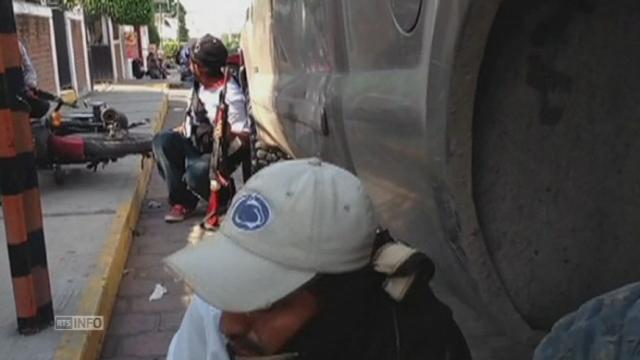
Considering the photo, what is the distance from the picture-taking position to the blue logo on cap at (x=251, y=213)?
4.38 ft

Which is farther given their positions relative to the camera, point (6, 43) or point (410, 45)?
point (6, 43)

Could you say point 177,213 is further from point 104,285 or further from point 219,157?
point 104,285

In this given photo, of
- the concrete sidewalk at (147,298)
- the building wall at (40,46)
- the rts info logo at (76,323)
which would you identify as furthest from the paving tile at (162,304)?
the building wall at (40,46)

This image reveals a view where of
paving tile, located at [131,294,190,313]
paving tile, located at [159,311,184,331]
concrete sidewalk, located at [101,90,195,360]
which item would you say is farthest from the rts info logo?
paving tile, located at [131,294,190,313]

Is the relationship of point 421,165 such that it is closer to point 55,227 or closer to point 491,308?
point 491,308

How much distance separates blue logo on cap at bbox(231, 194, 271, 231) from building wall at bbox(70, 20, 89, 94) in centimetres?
1537

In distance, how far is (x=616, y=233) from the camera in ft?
5.73

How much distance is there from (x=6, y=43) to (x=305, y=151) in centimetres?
115

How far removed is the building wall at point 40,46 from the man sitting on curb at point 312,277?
10106 millimetres

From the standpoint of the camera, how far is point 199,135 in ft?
19.1

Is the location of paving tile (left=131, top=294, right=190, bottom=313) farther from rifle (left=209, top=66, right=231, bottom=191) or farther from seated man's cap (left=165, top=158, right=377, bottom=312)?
seated man's cap (left=165, top=158, right=377, bottom=312)

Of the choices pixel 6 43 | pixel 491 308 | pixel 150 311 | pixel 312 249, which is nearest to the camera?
pixel 312 249

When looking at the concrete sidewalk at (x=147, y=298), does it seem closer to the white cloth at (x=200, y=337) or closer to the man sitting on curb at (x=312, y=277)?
the white cloth at (x=200, y=337)

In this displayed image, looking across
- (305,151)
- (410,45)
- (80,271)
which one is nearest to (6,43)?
(305,151)
